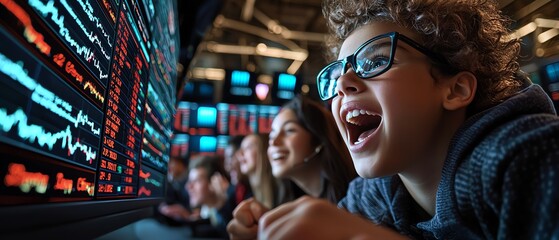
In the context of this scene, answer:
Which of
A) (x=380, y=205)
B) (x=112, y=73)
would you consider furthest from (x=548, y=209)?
(x=112, y=73)

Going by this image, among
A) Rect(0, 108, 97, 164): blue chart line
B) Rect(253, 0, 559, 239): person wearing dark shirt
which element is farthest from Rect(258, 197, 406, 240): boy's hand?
Rect(0, 108, 97, 164): blue chart line

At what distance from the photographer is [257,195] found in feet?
7.30

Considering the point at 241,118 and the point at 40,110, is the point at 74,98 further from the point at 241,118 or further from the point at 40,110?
the point at 241,118

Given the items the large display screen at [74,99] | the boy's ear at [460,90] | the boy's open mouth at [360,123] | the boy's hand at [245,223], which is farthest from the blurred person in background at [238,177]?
the boy's ear at [460,90]

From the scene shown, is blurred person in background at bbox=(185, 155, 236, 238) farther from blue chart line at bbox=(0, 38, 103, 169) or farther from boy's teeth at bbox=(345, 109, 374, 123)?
blue chart line at bbox=(0, 38, 103, 169)

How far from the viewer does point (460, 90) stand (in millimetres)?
709

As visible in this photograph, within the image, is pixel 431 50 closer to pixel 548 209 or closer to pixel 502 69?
pixel 502 69

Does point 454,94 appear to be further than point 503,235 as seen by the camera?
Yes

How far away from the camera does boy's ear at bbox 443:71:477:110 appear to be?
69 centimetres

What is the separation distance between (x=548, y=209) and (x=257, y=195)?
189 cm

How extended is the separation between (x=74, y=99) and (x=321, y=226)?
0.34 m

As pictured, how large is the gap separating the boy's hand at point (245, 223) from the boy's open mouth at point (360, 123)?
325mm

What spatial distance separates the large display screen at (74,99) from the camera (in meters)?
0.32

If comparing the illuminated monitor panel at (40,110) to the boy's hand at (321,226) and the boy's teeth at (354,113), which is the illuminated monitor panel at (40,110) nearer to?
the boy's hand at (321,226)
